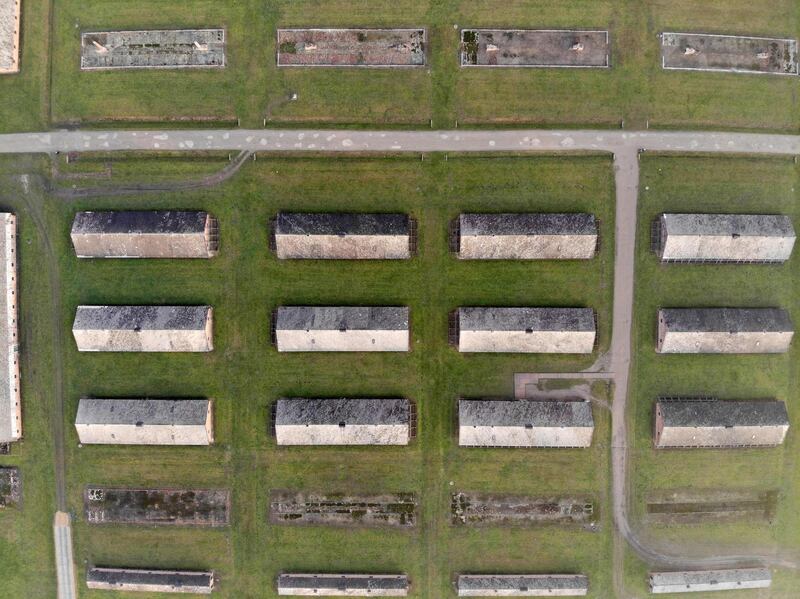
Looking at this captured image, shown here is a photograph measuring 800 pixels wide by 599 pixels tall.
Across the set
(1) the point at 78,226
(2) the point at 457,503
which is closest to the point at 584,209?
(2) the point at 457,503

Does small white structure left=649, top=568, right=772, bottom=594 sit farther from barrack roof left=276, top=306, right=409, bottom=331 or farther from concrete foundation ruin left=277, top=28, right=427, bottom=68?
concrete foundation ruin left=277, top=28, right=427, bottom=68

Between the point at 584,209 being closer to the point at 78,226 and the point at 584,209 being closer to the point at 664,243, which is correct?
the point at 664,243

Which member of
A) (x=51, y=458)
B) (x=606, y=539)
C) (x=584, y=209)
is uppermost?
(x=584, y=209)

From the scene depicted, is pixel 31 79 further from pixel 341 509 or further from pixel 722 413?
pixel 722 413

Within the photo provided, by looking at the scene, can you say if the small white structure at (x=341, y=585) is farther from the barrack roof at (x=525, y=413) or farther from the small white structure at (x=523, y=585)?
the barrack roof at (x=525, y=413)

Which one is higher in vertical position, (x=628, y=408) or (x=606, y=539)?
(x=628, y=408)
